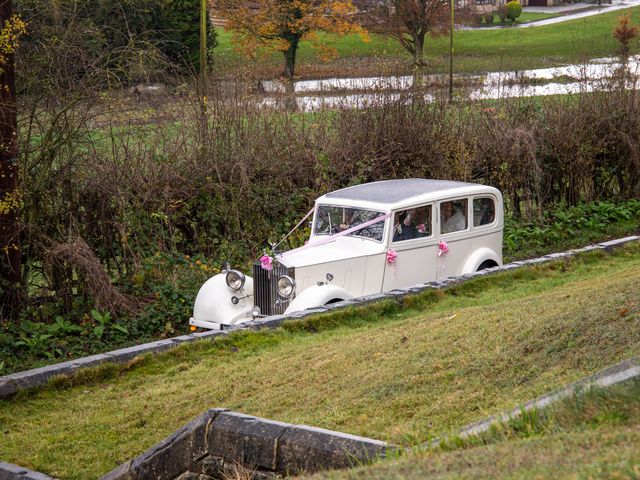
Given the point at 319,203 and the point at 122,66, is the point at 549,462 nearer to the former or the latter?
the point at 319,203

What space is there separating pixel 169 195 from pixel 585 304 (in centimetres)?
703

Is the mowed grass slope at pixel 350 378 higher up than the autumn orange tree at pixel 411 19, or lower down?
lower down

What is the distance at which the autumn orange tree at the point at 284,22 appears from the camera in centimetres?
3681

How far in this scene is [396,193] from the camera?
12.8 metres

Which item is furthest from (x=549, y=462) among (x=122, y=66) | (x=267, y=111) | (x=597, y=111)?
(x=597, y=111)

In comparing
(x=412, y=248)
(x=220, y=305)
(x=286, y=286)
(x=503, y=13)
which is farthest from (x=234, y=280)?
(x=503, y=13)

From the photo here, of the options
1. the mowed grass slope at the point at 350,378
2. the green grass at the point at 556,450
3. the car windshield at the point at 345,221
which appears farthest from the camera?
the car windshield at the point at 345,221

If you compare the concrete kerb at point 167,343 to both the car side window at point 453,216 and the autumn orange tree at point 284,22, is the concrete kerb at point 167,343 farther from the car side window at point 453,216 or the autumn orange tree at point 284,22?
the autumn orange tree at point 284,22

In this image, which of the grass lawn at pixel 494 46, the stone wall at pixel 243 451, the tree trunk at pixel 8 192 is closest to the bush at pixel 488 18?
the grass lawn at pixel 494 46

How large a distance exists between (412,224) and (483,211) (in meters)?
1.55

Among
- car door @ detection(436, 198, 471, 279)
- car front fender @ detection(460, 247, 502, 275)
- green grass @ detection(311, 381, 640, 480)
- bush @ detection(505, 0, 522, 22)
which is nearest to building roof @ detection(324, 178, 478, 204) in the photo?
car door @ detection(436, 198, 471, 279)

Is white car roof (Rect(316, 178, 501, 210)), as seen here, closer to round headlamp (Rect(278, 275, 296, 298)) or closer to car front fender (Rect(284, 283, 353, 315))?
car front fender (Rect(284, 283, 353, 315))

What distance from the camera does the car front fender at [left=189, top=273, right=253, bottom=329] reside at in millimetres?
11664

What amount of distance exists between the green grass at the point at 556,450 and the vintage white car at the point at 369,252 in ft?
20.8
